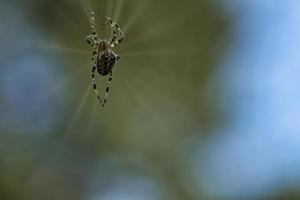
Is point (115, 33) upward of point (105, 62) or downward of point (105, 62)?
upward

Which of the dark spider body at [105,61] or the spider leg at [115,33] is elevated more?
the spider leg at [115,33]

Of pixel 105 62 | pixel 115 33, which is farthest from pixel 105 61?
pixel 115 33

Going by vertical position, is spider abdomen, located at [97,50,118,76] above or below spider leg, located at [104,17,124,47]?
below

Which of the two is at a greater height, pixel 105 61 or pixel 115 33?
pixel 115 33

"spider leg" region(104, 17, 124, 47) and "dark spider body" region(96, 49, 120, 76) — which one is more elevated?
"spider leg" region(104, 17, 124, 47)

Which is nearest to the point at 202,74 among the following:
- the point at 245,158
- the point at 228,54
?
the point at 228,54

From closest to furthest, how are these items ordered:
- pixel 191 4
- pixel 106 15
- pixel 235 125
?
pixel 106 15
pixel 191 4
pixel 235 125

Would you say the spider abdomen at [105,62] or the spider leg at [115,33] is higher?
the spider leg at [115,33]

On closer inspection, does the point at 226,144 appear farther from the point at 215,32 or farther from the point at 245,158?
the point at 215,32

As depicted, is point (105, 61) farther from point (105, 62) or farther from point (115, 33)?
point (115, 33)

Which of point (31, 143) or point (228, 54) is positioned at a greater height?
point (228, 54)

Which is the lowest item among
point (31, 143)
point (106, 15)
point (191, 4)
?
point (31, 143)
